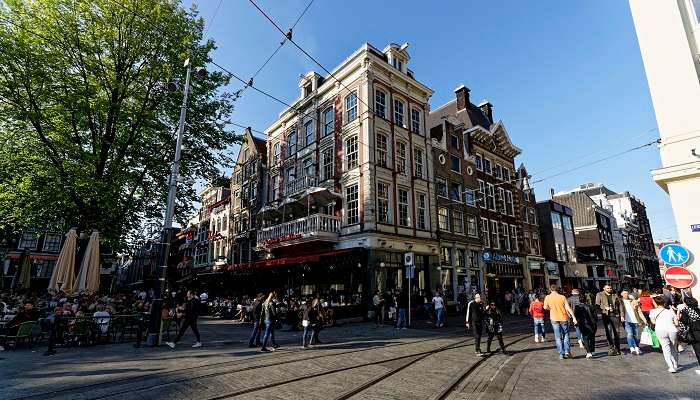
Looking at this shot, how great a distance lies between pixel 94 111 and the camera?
15.4m

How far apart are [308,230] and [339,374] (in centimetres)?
1443

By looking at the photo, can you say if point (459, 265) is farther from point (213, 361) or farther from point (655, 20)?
point (213, 361)

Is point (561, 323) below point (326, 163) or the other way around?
below

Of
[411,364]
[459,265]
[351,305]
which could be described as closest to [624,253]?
[459,265]

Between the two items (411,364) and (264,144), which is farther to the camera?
(264,144)

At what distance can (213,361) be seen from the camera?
8836 millimetres

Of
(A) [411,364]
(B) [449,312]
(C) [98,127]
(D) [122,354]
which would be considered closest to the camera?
(A) [411,364]

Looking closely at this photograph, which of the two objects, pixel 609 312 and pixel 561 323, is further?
pixel 609 312

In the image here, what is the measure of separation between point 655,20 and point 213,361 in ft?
55.1

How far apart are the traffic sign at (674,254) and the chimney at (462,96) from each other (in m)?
27.5

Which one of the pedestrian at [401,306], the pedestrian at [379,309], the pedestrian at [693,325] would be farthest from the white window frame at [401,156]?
the pedestrian at [693,325]

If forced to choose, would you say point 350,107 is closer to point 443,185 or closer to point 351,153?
point 351,153

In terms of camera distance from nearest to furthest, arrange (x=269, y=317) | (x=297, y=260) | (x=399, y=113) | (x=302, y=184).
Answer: (x=269, y=317), (x=297, y=260), (x=399, y=113), (x=302, y=184)

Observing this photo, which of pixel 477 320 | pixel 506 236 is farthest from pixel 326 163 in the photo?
pixel 506 236
